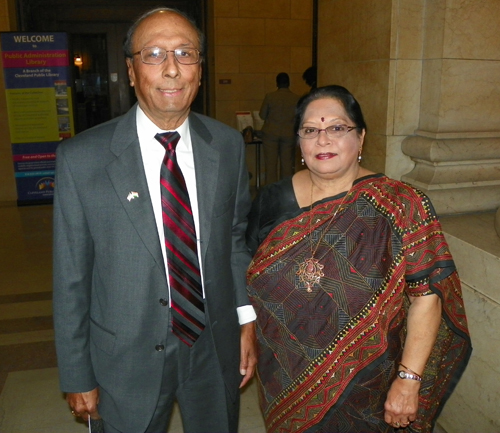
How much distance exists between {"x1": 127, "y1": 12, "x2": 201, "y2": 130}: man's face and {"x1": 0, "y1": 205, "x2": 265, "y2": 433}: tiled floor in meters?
1.85

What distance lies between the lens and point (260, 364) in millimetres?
1969

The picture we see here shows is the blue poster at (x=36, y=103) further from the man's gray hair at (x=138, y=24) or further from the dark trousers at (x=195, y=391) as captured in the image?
the dark trousers at (x=195, y=391)

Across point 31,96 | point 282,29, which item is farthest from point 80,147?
point 282,29

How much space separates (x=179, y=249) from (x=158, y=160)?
299 millimetres

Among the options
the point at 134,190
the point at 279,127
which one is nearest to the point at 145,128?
the point at 134,190

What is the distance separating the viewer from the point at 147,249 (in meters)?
1.54

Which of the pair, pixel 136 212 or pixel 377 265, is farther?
pixel 377 265

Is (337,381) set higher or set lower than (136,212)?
lower

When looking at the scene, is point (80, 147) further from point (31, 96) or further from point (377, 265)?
point (31, 96)

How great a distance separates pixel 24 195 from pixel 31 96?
146 centimetres

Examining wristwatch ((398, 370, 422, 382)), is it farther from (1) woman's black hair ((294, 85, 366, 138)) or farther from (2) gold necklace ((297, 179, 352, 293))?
(1) woman's black hair ((294, 85, 366, 138))

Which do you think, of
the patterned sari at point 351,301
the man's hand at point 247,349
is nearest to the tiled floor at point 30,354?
the man's hand at point 247,349

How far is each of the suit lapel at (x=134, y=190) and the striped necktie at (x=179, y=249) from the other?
50 mm

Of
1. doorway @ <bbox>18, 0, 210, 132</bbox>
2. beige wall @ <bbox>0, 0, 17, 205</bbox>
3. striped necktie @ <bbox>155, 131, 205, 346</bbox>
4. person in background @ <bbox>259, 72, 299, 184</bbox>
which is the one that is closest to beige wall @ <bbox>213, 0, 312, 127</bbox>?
doorway @ <bbox>18, 0, 210, 132</bbox>
